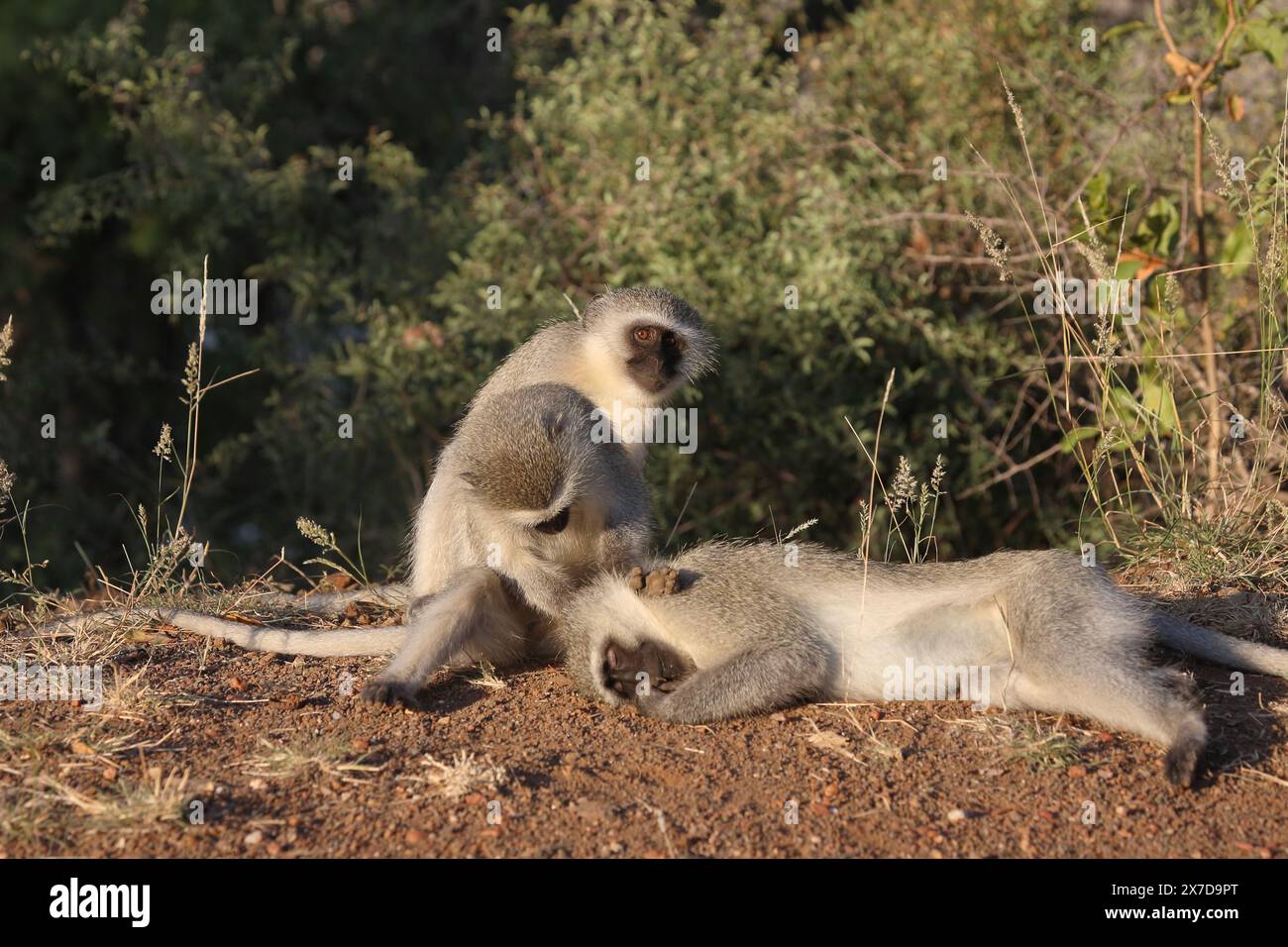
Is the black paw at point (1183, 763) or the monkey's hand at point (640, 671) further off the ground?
the monkey's hand at point (640, 671)

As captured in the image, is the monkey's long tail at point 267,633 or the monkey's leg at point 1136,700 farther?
the monkey's long tail at point 267,633

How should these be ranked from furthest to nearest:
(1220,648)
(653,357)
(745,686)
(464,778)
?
1. (653,357)
2. (1220,648)
3. (745,686)
4. (464,778)

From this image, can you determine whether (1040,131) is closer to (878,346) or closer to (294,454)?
(878,346)

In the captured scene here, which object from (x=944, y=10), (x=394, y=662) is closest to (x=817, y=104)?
(x=944, y=10)

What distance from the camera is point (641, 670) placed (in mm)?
3994

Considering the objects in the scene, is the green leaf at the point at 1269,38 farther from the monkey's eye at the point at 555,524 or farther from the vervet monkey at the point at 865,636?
the monkey's eye at the point at 555,524

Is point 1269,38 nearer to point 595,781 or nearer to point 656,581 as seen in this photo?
point 656,581

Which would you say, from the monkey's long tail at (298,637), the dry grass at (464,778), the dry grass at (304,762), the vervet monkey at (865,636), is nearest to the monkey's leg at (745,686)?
the vervet monkey at (865,636)

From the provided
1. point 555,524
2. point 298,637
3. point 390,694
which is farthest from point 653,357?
point 390,694

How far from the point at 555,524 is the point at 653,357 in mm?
1167

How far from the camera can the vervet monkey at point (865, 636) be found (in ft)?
12.0

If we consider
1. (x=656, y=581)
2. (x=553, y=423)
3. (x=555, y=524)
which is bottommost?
(x=656, y=581)

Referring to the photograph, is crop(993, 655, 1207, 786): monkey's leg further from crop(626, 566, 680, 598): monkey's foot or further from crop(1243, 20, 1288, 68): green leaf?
crop(1243, 20, 1288, 68): green leaf

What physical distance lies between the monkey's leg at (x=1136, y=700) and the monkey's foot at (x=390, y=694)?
5.89 ft
